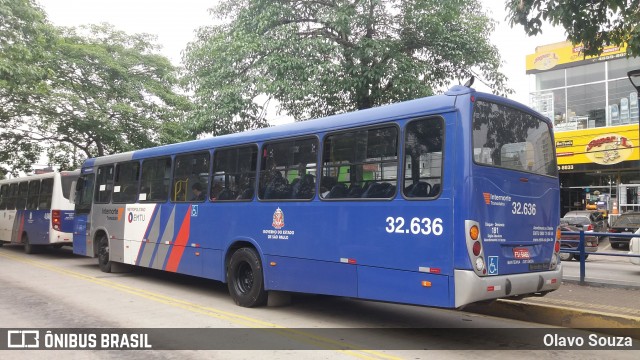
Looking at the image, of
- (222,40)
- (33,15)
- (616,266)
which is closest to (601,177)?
(616,266)

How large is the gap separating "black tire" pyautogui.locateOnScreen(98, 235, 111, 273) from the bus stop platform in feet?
29.4

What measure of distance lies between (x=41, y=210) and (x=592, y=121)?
2725 centimetres

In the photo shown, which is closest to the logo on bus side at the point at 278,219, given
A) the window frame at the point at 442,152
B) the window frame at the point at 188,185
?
the window frame at the point at 188,185

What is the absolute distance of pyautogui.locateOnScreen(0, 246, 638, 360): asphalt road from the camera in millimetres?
5949

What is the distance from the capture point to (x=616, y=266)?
1578 cm

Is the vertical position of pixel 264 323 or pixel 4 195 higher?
pixel 4 195

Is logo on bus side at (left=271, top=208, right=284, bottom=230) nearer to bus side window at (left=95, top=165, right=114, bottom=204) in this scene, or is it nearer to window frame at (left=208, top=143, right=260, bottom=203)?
window frame at (left=208, top=143, right=260, bottom=203)

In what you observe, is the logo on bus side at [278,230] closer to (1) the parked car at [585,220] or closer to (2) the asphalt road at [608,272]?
(2) the asphalt road at [608,272]

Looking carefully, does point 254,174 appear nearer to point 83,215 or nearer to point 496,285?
Result: point 496,285

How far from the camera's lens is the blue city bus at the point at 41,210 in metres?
16.8

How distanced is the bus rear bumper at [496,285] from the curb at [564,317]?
0.93 metres

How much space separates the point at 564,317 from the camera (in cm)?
731

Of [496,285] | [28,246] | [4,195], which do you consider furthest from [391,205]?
[4,195]

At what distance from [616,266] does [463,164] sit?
41.9ft
